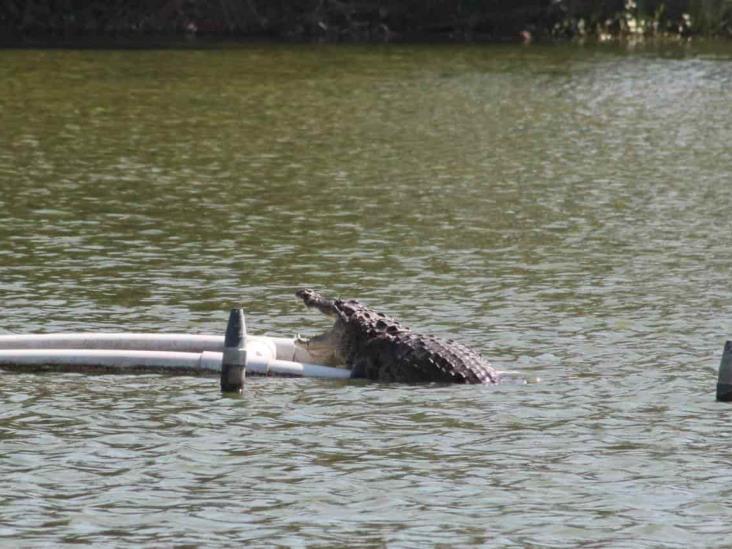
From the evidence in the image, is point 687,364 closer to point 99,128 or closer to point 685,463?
point 685,463

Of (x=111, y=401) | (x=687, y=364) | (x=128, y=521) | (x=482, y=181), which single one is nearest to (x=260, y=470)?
(x=128, y=521)

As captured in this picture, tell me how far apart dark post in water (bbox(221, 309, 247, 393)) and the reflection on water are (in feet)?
0.89

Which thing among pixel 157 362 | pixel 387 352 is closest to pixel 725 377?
pixel 387 352

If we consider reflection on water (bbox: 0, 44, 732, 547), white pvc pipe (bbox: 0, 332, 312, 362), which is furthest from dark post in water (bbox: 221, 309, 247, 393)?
white pvc pipe (bbox: 0, 332, 312, 362)

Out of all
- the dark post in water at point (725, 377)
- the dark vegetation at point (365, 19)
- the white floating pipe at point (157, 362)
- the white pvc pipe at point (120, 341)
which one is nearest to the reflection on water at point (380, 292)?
the white floating pipe at point (157, 362)

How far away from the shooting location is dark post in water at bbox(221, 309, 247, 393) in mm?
16312

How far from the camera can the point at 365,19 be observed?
212 ft

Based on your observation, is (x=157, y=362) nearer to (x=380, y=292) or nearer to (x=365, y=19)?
(x=380, y=292)

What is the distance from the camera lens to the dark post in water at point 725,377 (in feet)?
52.6

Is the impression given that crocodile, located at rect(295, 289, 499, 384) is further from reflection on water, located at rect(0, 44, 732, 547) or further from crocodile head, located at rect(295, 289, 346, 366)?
reflection on water, located at rect(0, 44, 732, 547)

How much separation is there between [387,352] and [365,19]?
48.4m

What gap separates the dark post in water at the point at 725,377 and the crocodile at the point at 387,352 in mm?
2034

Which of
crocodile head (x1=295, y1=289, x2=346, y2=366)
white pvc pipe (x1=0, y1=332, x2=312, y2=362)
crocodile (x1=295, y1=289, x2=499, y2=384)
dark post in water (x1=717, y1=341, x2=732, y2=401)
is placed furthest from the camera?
crocodile head (x1=295, y1=289, x2=346, y2=366)

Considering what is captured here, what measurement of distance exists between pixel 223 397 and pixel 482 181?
14820mm
